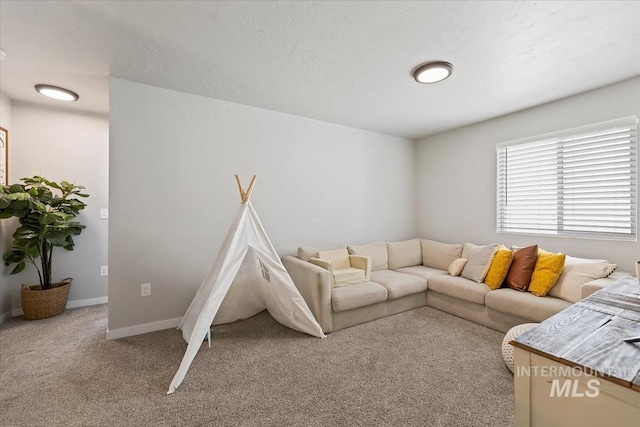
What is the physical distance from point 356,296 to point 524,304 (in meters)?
1.53

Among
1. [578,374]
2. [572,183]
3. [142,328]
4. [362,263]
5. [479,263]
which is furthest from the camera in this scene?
[362,263]

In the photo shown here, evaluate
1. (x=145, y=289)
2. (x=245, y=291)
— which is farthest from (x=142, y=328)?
(x=245, y=291)

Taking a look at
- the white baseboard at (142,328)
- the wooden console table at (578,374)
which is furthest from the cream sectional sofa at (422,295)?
the wooden console table at (578,374)

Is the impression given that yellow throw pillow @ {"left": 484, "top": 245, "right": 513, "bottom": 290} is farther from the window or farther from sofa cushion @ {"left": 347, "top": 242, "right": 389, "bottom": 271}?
sofa cushion @ {"left": 347, "top": 242, "right": 389, "bottom": 271}

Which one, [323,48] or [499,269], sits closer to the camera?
[323,48]

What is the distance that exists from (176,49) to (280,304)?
2.43 meters

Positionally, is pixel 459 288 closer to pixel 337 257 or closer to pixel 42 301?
pixel 337 257

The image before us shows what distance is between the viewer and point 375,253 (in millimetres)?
3756

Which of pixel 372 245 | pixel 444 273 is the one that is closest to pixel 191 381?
pixel 372 245

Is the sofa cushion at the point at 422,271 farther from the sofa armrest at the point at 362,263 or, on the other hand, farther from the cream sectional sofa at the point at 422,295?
the sofa armrest at the point at 362,263

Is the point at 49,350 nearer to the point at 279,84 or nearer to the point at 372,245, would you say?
the point at 279,84

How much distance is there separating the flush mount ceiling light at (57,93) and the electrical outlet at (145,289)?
7.25ft

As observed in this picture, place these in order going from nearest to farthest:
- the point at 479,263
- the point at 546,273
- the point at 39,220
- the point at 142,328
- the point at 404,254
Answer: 1. the point at 546,273
2. the point at 142,328
3. the point at 39,220
4. the point at 479,263
5. the point at 404,254

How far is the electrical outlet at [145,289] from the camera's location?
273cm
